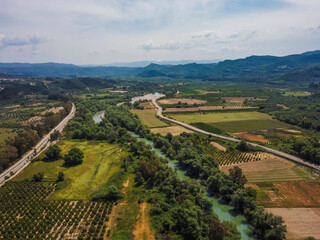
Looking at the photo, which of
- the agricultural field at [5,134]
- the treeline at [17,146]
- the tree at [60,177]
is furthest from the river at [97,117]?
the tree at [60,177]

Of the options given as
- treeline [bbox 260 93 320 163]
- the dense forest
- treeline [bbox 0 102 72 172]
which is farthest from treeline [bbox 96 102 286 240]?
treeline [bbox 0 102 72 172]

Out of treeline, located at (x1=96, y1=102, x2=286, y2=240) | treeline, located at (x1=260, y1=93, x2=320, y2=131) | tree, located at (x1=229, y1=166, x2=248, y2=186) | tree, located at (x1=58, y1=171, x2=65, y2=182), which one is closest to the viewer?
treeline, located at (x1=96, y1=102, x2=286, y2=240)

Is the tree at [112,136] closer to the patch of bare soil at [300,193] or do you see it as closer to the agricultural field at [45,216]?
the agricultural field at [45,216]

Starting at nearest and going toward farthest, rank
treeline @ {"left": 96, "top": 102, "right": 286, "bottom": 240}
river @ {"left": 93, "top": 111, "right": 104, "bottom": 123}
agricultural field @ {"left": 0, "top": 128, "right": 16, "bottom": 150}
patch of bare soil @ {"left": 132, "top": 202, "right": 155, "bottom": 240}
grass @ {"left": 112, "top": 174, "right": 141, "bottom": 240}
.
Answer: treeline @ {"left": 96, "top": 102, "right": 286, "bottom": 240}
patch of bare soil @ {"left": 132, "top": 202, "right": 155, "bottom": 240}
grass @ {"left": 112, "top": 174, "right": 141, "bottom": 240}
agricultural field @ {"left": 0, "top": 128, "right": 16, "bottom": 150}
river @ {"left": 93, "top": 111, "right": 104, "bottom": 123}

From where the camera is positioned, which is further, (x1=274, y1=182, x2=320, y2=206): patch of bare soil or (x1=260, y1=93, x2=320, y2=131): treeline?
(x1=260, y1=93, x2=320, y2=131): treeline

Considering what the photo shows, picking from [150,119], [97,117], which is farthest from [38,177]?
[97,117]

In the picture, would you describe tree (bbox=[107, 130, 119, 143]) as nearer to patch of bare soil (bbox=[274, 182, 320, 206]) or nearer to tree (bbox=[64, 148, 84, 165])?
tree (bbox=[64, 148, 84, 165])

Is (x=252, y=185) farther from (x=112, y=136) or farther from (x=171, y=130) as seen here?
(x=112, y=136)

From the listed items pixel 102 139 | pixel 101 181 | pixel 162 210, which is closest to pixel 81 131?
pixel 102 139
